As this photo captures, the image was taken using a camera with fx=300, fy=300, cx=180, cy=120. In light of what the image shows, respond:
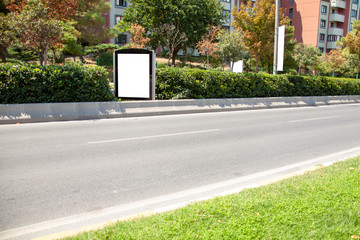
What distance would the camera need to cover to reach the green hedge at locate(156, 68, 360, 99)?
51.2ft

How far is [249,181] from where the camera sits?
5648 mm

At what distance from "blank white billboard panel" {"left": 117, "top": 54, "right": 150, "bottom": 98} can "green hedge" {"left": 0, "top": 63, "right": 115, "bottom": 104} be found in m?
1.34

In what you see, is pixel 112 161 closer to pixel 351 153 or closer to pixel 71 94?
pixel 351 153

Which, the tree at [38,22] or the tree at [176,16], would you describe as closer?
the tree at [38,22]

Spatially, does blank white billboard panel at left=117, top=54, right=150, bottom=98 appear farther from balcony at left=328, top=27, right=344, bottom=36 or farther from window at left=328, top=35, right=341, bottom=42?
window at left=328, top=35, right=341, bottom=42

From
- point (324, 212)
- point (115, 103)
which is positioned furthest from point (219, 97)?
point (324, 212)

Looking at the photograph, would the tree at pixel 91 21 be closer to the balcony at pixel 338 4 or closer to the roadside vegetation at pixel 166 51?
the roadside vegetation at pixel 166 51

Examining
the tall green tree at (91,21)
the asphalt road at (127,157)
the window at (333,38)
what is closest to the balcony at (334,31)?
the window at (333,38)

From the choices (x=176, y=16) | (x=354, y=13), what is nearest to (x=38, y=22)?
(x=176, y=16)

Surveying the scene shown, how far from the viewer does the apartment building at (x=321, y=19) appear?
206ft

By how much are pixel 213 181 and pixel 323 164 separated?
2834 millimetres

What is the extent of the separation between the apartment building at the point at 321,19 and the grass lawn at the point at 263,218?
66.5 m

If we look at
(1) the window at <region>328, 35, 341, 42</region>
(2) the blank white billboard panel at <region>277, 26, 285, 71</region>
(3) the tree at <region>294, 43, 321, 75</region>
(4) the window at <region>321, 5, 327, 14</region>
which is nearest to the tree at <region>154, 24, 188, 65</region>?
(2) the blank white billboard panel at <region>277, 26, 285, 71</region>

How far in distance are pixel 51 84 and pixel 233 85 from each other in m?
10.2
